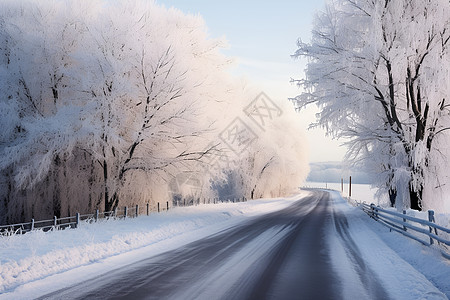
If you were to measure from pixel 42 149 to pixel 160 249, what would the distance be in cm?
1158

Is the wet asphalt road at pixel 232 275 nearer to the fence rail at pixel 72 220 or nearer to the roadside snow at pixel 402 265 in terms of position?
the roadside snow at pixel 402 265

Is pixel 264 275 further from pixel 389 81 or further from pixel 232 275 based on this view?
pixel 389 81

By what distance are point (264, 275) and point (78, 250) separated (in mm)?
5311

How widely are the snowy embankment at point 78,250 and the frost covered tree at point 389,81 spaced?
9724mm

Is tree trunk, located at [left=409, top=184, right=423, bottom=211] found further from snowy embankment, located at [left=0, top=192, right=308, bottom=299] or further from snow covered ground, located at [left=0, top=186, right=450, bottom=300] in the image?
snowy embankment, located at [left=0, top=192, right=308, bottom=299]

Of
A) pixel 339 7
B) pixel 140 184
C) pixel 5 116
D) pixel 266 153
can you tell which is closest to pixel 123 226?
pixel 140 184

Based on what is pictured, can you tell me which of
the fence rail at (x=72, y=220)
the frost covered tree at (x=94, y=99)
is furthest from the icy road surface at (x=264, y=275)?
the frost covered tree at (x=94, y=99)

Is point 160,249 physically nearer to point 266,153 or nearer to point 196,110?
point 196,110

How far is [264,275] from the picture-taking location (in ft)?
25.8

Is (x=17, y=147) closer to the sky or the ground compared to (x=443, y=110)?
closer to the ground

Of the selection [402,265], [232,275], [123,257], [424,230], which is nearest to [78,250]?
[123,257]

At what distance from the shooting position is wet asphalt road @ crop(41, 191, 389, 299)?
649cm

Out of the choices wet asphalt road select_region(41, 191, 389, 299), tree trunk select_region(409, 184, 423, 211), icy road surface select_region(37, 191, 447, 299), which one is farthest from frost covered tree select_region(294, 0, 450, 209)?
wet asphalt road select_region(41, 191, 389, 299)

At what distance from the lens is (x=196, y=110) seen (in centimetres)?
2106
